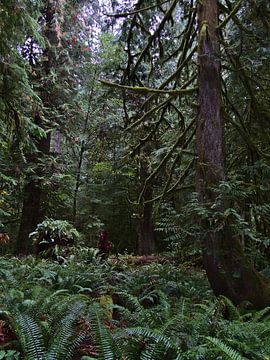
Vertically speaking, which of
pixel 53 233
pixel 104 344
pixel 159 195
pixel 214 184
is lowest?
pixel 104 344

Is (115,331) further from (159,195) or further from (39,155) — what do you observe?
(39,155)

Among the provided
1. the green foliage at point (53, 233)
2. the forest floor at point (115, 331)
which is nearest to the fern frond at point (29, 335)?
the forest floor at point (115, 331)

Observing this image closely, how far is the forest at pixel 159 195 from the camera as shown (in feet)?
10.1

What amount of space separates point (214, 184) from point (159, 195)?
2074mm

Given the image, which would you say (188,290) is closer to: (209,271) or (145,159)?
(209,271)

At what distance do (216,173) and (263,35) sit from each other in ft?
9.01

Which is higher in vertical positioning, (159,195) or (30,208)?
(30,208)

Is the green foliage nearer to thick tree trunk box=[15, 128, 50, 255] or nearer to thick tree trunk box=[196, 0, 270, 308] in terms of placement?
thick tree trunk box=[15, 128, 50, 255]

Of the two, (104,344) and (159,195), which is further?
(159,195)

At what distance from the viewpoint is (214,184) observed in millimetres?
4559

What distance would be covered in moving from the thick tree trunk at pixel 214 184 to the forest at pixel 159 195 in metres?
0.02

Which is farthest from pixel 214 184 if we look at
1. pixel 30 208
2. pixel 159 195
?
pixel 30 208

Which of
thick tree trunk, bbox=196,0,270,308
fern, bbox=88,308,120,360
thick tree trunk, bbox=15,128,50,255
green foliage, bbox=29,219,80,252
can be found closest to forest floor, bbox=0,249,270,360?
fern, bbox=88,308,120,360

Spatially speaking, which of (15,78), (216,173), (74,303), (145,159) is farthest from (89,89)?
(74,303)
